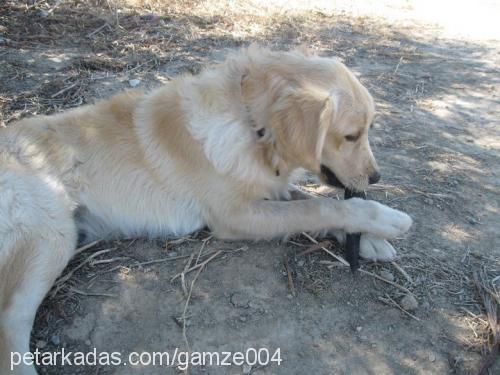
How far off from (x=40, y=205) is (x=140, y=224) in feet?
2.27

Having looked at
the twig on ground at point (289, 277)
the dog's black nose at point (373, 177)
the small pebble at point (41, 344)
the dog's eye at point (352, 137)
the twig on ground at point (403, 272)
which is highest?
the dog's eye at point (352, 137)

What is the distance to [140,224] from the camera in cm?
327

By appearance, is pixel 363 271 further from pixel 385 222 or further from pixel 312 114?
pixel 312 114

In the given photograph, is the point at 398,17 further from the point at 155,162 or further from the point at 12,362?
the point at 12,362

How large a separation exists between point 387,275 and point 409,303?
0.26m

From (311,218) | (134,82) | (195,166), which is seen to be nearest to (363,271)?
(311,218)

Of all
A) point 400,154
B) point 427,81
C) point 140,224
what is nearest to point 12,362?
point 140,224

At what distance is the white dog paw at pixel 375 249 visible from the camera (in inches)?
118

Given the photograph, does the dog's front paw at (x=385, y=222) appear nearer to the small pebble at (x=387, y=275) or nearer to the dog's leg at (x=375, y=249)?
the dog's leg at (x=375, y=249)

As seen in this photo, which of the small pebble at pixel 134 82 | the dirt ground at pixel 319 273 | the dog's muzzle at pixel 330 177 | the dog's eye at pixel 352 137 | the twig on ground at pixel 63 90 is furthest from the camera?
the small pebble at pixel 134 82

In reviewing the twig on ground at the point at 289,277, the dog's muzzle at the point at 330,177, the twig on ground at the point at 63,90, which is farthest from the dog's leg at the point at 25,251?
the twig on ground at the point at 63,90

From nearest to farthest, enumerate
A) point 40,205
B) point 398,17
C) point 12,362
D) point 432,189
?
point 12,362 < point 40,205 < point 432,189 < point 398,17

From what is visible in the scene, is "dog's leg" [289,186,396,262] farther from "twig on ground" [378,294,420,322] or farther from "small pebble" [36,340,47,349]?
"small pebble" [36,340,47,349]

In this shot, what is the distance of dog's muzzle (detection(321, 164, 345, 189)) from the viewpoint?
3035 mm
